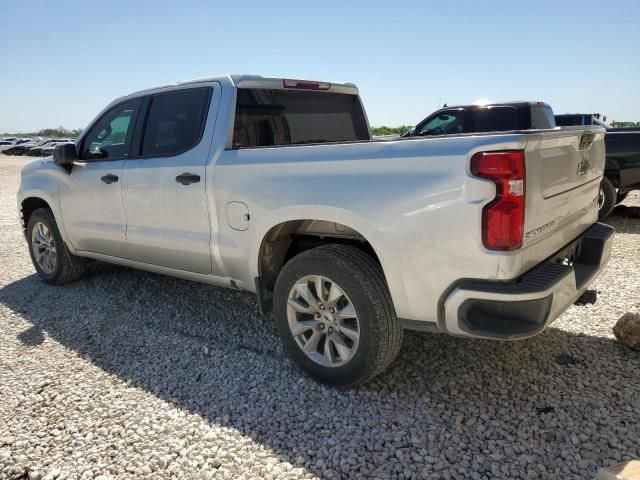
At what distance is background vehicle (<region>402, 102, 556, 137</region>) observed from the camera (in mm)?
8352

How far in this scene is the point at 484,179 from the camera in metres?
2.31

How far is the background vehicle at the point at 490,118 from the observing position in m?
8.35

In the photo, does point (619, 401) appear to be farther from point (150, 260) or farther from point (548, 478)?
point (150, 260)

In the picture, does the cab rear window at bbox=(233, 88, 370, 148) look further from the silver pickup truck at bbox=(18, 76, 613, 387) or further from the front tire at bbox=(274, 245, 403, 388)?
Result: the front tire at bbox=(274, 245, 403, 388)

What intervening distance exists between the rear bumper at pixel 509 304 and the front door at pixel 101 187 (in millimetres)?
2999

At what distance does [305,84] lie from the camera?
4.14 meters

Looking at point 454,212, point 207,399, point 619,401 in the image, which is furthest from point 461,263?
point 207,399

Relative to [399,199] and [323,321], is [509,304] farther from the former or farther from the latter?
[323,321]

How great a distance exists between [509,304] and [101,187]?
3.55m


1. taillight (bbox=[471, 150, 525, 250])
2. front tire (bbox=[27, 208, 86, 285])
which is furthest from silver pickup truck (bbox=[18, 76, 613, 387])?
front tire (bbox=[27, 208, 86, 285])

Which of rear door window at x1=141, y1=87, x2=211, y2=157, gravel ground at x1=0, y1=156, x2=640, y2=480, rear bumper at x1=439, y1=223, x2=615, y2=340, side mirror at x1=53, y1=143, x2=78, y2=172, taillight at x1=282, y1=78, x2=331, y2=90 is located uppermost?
taillight at x1=282, y1=78, x2=331, y2=90

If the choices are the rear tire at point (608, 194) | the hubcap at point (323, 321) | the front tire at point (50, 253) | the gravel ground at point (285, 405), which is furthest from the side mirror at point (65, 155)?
the rear tire at point (608, 194)

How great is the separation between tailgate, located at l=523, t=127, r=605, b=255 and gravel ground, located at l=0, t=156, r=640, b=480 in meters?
0.90

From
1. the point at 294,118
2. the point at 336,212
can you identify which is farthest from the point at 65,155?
the point at 336,212
